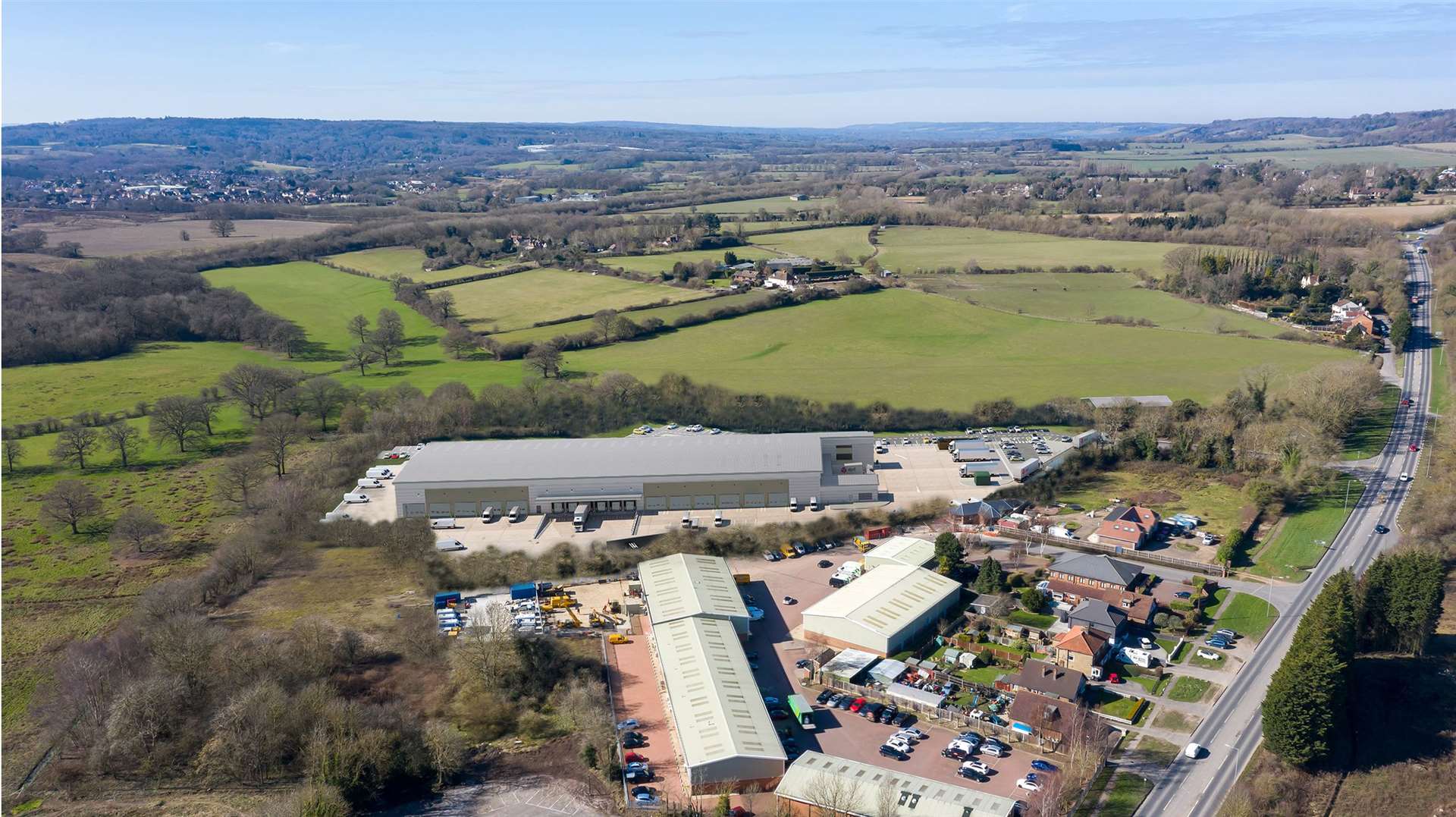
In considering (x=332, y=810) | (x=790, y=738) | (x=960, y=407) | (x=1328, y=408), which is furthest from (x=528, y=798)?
(x=1328, y=408)

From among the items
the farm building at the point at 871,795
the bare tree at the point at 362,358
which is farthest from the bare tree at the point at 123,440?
the farm building at the point at 871,795

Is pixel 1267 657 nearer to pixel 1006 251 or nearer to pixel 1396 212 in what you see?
pixel 1006 251

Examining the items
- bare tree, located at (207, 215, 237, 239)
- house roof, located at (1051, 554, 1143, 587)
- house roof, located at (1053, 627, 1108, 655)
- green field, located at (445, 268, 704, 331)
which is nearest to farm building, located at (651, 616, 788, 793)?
house roof, located at (1053, 627, 1108, 655)

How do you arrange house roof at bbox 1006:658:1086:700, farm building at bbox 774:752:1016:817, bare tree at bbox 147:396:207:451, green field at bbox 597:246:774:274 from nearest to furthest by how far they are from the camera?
farm building at bbox 774:752:1016:817, house roof at bbox 1006:658:1086:700, bare tree at bbox 147:396:207:451, green field at bbox 597:246:774:274

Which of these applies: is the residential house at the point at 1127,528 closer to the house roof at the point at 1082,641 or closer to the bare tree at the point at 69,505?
the house roof at the point at 1082,641

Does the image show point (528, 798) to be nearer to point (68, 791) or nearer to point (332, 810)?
point (332, 810)

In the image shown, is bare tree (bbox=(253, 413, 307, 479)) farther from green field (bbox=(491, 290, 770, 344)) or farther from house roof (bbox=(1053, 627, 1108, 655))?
house roof (bbox=(1053, 627, 1108, 655))
